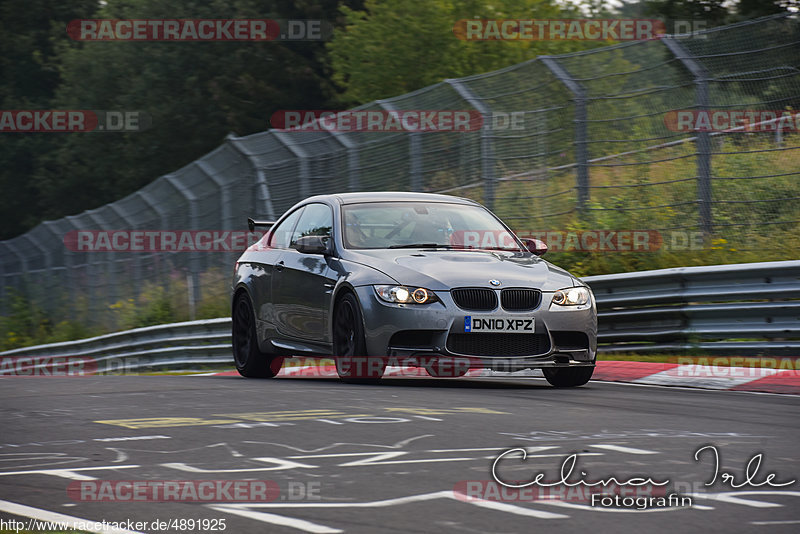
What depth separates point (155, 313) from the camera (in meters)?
24.3

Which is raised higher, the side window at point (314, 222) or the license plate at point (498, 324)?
the side window at point (314, 222)

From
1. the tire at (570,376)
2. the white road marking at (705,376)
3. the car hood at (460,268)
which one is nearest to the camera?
the car hood at (460,268)

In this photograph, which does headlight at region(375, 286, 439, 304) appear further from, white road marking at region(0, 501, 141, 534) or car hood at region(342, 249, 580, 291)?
white road marking at region(0, 501, 141, 534)

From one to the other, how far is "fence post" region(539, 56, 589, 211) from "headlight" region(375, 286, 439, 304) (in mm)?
5498

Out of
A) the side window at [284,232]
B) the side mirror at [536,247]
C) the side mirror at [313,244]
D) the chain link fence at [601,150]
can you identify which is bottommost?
the side mirror at [536,247]

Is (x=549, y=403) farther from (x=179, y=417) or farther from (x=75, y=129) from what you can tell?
(x=75, y=129)

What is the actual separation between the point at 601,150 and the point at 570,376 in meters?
4.95

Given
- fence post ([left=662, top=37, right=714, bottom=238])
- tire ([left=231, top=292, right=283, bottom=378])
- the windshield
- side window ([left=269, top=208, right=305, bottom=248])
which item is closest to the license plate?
the windshield

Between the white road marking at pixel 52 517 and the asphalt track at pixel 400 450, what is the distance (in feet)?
0.08

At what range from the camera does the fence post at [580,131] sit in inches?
584

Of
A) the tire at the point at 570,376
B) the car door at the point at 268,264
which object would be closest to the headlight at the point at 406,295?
the tire at the point at 570,376

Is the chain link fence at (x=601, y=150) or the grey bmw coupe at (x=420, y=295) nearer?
the grey bmw coupe at (x=420, y=295)

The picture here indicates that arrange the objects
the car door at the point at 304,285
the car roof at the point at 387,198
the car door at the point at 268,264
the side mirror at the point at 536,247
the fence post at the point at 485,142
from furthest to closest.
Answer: the fence post at the point at 485,142, the car door at the point at 268,264, the car roof at the point at 387,198, the side mirror at the point at 536,247, the car door at the point at 304,285

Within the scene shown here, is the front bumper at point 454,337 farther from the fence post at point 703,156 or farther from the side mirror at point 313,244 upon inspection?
the fence post at point 703,156
